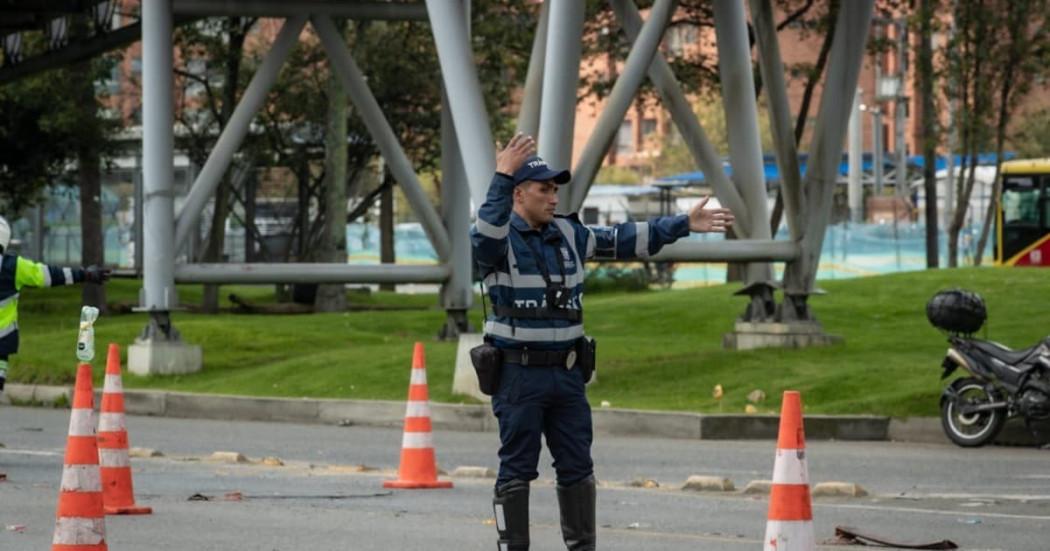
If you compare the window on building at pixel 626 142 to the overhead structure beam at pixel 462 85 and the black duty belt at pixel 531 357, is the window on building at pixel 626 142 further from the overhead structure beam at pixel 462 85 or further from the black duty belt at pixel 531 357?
the black duty belt at pixel 531 357

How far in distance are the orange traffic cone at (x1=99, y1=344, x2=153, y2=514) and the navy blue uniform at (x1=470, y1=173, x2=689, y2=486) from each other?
362cm

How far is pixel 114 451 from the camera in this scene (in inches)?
469

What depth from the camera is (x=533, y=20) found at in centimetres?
4112

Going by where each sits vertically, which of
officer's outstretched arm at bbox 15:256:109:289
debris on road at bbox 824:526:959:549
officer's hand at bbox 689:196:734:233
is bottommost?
debris on road at bbox 824:526:959:549

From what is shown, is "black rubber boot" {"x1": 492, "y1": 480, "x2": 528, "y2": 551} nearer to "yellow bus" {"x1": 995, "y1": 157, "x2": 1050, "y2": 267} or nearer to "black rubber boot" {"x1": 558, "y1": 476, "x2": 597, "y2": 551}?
"black rubber boot" {"x1": 558, "y1": 476, "x2": 597, "y2": 551}

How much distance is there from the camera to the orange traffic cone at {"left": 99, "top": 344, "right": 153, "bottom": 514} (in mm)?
11961

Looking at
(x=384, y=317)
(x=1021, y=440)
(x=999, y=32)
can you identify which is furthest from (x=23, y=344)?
(x=999, y=32)

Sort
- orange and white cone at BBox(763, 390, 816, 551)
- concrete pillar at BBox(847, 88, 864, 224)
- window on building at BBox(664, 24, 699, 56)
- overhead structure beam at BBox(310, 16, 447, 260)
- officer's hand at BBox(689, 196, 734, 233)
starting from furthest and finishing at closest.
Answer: concrete pillar at BBox(847, 88, 864, 224) → window on building at BBox(664, 24, 699, 56) → overhead structure beam at BBox(310, 16, 447, 260) → officer's hand at BBox(689, 196, 734, 233) → orange and white cone at BBox(763, 390, 816, 551)

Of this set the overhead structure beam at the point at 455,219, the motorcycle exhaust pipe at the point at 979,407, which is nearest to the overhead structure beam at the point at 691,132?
the overhead structure beam at the point at 455,219

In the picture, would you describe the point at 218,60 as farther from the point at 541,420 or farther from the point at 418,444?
the point at 541,420

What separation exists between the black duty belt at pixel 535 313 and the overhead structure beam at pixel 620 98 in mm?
11876

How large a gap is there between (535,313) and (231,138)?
1576 cm

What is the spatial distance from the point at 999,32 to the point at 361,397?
25.5 meters

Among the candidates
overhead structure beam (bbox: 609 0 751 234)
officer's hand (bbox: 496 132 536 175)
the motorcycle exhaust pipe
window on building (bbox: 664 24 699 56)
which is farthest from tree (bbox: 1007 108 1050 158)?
officer's hand (bbox: 496 132 536 175)
